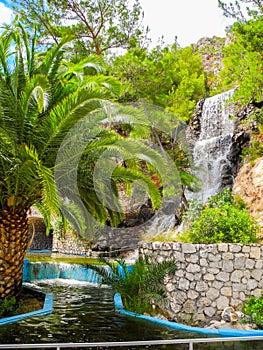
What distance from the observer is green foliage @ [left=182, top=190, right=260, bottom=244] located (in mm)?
9141

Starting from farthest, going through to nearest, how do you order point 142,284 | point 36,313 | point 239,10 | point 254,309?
point 239,10 < point 142,284 < point 36,313 < point 254,309

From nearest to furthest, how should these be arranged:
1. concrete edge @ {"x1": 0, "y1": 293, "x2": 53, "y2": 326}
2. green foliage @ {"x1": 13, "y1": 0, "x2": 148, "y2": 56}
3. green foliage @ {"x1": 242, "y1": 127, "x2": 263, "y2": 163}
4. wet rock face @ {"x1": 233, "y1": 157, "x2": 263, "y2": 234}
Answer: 1. concrete edge @ {"x1": 0, "y1": 293, "x2": 53, "y2": 326}
2. wet rock face @ {"x1": 233, "y1": 157, "x2": 263, "y2": 234}
3. green foliage @ {"x1": 242, "y1": 127, "x2": 263, "y2": 163}
4. green foliage @ {"x1": 13, "y1": 0, "x2": 148, "y2": 56}

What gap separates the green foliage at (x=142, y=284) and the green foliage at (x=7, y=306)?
7.12 feet

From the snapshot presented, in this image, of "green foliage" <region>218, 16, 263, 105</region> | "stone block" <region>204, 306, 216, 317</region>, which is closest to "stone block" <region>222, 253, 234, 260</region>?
"stone block" <region>204, 306, 216, 317</region>

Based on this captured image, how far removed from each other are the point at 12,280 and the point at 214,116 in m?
16.0

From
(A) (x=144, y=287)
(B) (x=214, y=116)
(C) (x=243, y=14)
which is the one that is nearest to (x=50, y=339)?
(A) (x=144, y=287)

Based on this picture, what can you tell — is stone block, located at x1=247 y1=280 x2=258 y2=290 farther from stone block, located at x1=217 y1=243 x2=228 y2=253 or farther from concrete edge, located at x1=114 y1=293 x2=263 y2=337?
concrete edge, located at x1=114 y1=293 x2=263 y2=337

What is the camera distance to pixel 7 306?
9.46 meters

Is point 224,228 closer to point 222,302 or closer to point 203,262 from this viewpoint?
point 203,262

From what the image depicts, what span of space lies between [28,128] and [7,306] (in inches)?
164

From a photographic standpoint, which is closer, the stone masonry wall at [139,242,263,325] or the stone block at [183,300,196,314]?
the stone masonry wall at [139,242,263,325]

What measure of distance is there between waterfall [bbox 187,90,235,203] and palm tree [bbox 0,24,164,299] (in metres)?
9.77

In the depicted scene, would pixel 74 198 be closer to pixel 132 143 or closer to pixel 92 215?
pixel 92 215

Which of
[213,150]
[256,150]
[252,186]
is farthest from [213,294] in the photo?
[213,150]
